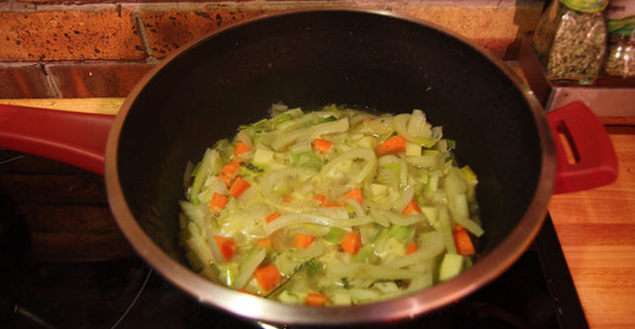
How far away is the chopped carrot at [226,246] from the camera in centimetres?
106

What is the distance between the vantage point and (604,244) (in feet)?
3.47

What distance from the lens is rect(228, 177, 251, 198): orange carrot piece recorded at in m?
1.18

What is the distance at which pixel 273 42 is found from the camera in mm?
1204

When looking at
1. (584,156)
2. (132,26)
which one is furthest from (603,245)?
(132,26)

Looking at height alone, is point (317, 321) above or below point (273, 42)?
below

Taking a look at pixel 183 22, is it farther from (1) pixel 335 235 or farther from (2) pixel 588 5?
(2) pixel 588 5

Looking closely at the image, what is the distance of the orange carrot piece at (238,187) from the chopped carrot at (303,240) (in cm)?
22

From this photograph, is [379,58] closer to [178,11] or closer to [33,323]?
[178,11]

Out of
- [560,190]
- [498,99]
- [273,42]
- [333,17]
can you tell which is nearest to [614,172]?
[560,190]

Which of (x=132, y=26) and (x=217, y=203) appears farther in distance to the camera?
(x=132, y=26)

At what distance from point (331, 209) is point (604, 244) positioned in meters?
0.67

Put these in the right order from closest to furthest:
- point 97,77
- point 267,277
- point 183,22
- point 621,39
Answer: point 267,277 < point 621,39 < point 183,22 < point 97,77

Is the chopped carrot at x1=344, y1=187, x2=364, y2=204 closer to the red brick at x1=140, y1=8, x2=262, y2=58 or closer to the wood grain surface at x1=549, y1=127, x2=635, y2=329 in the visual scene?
the wood grain surface at x1=549, y1=127, x2=635, y2=329

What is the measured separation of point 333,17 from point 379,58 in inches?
7.1
